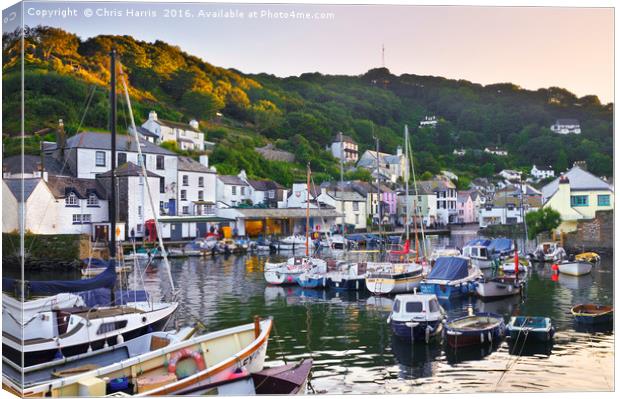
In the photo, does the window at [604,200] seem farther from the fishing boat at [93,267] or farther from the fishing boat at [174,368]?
the fishing boat at [93,267]

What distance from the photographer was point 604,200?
54.3ft

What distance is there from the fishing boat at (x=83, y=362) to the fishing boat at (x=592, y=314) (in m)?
10.0

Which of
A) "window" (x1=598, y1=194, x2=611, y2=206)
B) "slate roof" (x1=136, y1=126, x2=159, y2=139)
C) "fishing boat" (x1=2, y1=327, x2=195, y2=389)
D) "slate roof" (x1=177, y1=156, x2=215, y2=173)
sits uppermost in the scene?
"slate roof" (x1=136, y1=126, x2=159, y2=139)

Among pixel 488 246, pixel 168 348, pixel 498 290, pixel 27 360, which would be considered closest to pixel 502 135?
pixel 498 290

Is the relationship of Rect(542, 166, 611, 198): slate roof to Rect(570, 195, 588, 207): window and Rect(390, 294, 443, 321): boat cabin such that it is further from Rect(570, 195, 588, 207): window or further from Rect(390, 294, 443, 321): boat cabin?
Rect(390, 294, 443, 321): boat cabin

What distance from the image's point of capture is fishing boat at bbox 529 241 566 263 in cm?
3153

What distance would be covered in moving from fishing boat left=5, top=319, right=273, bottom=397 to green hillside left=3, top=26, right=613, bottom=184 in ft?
13.3

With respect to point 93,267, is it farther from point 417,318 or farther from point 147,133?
point 147,133

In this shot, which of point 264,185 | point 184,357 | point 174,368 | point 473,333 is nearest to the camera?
point 174,368

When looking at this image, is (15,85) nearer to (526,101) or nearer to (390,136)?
(526,101)

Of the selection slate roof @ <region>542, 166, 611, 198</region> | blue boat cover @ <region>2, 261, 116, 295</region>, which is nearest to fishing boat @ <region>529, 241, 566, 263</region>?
slate roof @ <region>542, 166, 611, 198</region>

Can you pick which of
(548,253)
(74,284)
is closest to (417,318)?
(74,284)

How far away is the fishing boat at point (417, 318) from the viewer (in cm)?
1465

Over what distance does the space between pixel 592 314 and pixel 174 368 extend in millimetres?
11048
